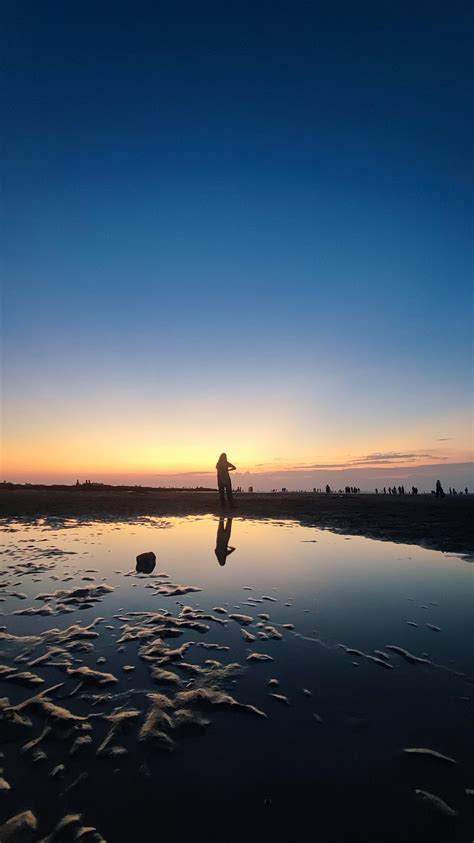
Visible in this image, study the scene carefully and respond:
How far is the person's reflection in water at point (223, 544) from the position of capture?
1130 cm

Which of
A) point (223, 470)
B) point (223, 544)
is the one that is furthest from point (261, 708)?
point (223, 470)

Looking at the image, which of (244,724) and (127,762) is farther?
(244,724)

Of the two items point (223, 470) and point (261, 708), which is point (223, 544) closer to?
point (261, 708)

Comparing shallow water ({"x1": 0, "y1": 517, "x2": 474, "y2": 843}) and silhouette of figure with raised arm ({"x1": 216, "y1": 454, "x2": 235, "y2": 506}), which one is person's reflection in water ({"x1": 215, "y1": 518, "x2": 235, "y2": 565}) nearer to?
shallow water ({"x1": 0, "y1": 517, "x2": 474, "y2": 843})

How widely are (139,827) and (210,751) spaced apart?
0.89 metres

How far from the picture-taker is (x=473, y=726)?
→ 3801mm

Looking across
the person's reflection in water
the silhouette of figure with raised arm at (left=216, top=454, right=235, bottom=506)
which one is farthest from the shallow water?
the silhouette of figure with raised arm at (left=216, top=454, right=235, bottom=506)

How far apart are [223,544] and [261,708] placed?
9.48 m

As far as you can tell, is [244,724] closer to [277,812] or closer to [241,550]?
[277,812]

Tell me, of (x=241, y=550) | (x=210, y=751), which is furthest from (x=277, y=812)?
(x=241, y=550)

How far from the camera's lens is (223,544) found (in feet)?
44.0

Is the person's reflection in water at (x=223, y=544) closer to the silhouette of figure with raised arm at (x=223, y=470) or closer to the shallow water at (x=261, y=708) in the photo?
the shallow water at (x=261, y=708)

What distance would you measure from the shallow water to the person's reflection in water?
199 cm

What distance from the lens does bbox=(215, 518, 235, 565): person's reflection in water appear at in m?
11.3
